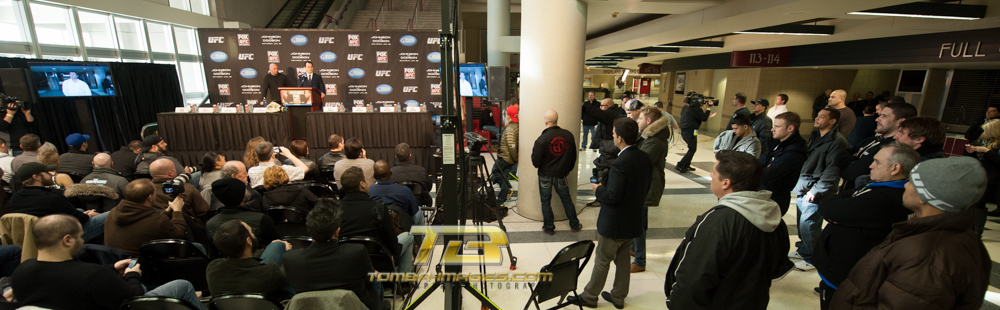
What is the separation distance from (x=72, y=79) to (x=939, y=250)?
10.3m

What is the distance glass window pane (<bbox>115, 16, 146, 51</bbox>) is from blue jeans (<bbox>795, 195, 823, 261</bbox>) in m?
11.3

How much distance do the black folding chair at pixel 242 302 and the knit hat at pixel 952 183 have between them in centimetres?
281

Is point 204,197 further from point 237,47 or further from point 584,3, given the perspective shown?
point 237,47

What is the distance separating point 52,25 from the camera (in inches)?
256

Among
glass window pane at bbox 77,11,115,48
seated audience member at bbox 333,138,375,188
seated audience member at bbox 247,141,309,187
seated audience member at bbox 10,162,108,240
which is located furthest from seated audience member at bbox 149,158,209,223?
glass window pane at bbox 77,11,115,48

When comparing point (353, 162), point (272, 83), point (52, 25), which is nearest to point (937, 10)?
point (353, 162)

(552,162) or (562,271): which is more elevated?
(552,162)

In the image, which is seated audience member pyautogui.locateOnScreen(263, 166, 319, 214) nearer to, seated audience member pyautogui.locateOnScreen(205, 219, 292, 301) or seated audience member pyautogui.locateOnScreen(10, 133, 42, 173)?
seated audience member pyautogui.locateOnScreen(205, 219, 292, 301)

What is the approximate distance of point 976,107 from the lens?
8.02 metres

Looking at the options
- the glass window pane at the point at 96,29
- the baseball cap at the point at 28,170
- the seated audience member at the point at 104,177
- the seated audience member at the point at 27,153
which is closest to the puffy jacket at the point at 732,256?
the baseball cap at the point at 28,170

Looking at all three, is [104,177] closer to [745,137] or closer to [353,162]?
[353,162]

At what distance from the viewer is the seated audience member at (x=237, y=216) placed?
270cm

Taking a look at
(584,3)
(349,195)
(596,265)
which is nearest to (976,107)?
(584,3)

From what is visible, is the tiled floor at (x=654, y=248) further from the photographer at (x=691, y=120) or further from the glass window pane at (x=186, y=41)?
the glass window pane at (x=186, y=41)
